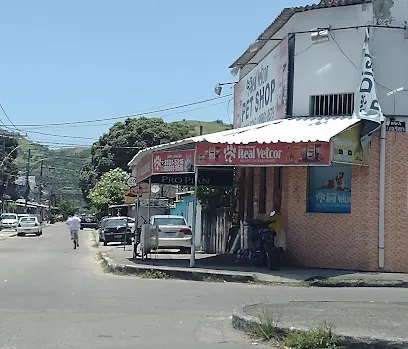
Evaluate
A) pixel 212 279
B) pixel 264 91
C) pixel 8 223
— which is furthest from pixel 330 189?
pixel 8 223

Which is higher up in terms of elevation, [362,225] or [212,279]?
[362,225]

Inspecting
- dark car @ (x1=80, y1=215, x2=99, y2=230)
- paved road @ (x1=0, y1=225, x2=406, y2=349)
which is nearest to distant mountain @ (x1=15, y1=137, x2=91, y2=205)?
dark car @ (x1=80, y1=215, x2=99, y2=230)

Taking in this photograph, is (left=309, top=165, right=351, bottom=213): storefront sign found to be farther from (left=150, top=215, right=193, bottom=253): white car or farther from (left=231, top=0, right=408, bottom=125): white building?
(left=150, top=215, right=193, bottom=253): white car

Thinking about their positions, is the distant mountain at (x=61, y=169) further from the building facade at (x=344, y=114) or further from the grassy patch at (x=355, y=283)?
the grassy patch at (x=355, y=283)

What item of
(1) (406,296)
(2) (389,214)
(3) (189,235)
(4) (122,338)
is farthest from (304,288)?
(3) (189,235)

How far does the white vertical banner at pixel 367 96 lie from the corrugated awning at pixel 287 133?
0.35 meters

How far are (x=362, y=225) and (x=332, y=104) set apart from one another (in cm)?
356

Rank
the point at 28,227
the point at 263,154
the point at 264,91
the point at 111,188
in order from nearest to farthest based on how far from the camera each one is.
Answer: the point at 263,154
the point at 264,91
the point at 28,227
the point at 111,188

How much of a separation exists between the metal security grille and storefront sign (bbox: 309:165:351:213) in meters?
1.56

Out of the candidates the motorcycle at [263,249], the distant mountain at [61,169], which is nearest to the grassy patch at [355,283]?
the motorcycle at [263,249]

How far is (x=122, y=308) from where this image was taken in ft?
41.3

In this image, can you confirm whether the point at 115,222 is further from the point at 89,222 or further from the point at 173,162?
the point at 89,222

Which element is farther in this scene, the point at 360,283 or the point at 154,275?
the point at 154,275

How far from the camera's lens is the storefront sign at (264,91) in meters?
20.7
